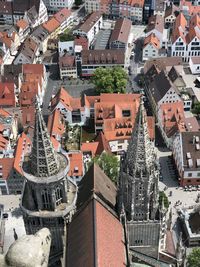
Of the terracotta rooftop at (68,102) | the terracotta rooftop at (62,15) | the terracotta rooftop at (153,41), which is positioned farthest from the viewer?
the terracotta rooftop at (62,15)

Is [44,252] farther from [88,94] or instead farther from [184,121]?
[88,94]

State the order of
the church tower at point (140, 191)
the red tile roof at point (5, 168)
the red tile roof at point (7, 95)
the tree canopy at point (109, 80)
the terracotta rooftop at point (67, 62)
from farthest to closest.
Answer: the terracotta rooftop at point (67, 62), the tree canopy at point (109, 80), the red tile roof at point (7, 95), the red tile roof at point (5, 168), the church tower at point (140, 191)

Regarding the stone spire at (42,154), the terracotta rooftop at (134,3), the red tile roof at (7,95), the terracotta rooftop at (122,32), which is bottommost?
the red tile roof at (7,95)

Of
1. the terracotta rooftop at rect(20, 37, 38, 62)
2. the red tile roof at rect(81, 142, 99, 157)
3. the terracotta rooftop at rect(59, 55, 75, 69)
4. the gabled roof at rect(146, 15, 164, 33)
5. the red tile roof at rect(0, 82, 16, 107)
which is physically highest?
the gabled roof at rect(146, 15, 164, 33)

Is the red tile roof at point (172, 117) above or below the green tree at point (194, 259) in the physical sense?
above

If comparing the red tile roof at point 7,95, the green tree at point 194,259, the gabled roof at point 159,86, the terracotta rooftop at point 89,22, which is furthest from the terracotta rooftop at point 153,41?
the green tree at point 194,259

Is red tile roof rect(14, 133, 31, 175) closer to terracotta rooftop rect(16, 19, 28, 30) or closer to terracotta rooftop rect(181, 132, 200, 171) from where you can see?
terracotta rooftop rect(181, 132, 200, 171)

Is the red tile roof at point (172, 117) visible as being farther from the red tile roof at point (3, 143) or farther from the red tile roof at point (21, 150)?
the red tile roof at point (3, 143)

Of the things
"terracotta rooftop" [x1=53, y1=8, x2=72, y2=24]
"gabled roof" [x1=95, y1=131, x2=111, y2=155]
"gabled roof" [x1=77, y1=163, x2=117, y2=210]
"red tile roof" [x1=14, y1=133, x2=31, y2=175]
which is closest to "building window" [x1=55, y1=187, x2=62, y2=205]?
"gabled roof" [x1=77, y1=163, x2=117, y2=210]
